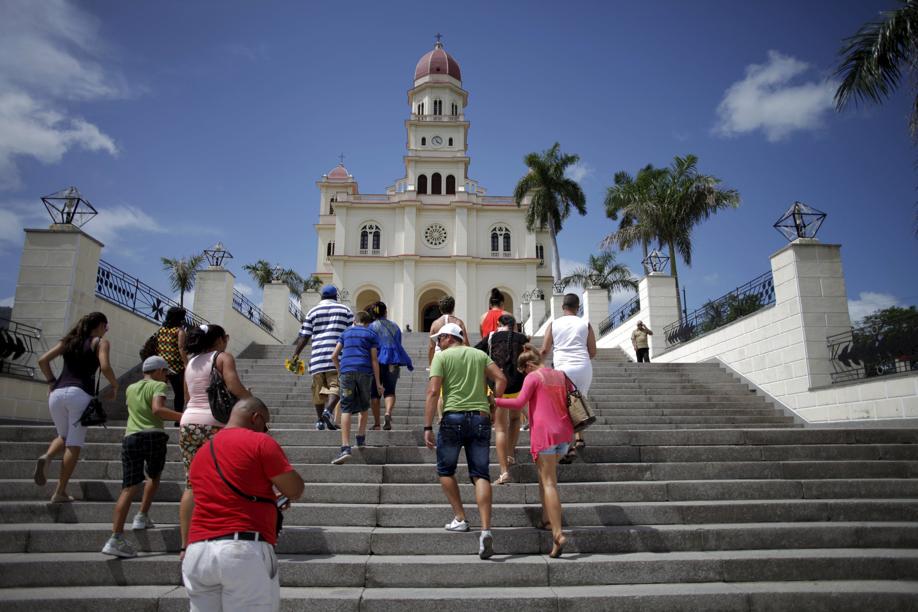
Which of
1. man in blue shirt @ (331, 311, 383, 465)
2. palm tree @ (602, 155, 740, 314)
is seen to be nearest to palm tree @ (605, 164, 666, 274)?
palm tree @ (602, 155, 740, 314)

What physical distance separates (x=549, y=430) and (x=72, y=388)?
4177mm

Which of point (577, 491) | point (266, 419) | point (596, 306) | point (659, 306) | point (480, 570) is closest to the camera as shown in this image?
point (266, 419)

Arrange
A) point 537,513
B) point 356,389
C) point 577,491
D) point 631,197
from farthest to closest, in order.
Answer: point 631,197 → point 356,389 → point 577,491 → point 537,513

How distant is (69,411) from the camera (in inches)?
182

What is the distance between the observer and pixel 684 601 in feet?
11.7

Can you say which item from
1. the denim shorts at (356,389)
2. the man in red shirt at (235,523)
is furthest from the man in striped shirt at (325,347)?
the man in red shirt at (235,523)

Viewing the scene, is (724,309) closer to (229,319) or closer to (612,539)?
(612,539)

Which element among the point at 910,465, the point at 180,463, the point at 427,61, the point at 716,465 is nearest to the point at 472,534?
the point at 716,465

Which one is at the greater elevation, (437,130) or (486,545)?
(437,130)

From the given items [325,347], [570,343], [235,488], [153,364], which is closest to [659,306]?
[570,343]

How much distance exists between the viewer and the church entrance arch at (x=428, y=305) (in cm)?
3819

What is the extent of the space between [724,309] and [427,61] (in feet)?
134

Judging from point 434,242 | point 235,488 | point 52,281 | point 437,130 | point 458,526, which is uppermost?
point 437,130

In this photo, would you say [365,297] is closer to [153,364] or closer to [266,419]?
[153,364]
